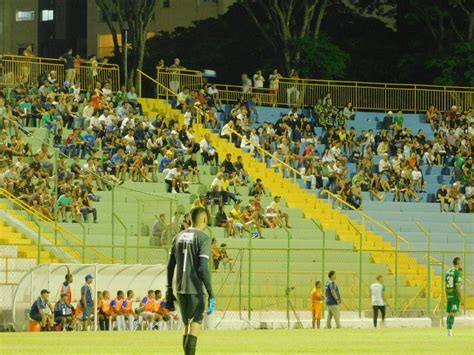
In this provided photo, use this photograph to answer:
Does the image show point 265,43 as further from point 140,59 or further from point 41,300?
point 41,300

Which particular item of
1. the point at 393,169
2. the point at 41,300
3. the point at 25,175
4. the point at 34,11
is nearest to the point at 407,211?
the point at 393,169

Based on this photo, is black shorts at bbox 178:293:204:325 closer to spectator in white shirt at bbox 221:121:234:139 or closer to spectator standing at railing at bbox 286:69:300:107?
spectator in white shirt at bbox 221:121:234:139

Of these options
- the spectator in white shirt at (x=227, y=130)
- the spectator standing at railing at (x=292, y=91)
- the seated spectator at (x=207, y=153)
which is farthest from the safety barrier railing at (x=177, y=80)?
the seated spectator at (x=207, y=153)

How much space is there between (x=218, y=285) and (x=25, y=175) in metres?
6.48

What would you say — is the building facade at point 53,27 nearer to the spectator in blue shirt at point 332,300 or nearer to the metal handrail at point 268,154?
the metal handrail at point 268,154

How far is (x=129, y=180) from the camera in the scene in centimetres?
4441

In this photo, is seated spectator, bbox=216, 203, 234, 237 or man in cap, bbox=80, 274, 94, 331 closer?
man in cap, bbox=80, 274, 94, 331

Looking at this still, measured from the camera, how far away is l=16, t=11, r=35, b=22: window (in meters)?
91.9

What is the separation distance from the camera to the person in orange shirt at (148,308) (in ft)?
114

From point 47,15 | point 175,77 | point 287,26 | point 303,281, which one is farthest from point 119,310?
point 47,15

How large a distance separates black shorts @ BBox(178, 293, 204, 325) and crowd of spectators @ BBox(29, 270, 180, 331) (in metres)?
15.2

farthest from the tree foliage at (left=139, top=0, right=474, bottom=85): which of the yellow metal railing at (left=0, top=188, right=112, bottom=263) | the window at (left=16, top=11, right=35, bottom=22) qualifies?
the yellow metal railing at (left=0, top=188, right=112, bottom=263)

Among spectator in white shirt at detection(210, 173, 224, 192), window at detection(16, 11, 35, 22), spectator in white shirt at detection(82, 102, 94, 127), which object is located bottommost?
spectator in white shirt at detection(210, 173, 224, 192)

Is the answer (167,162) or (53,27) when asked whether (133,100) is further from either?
(53,27)
